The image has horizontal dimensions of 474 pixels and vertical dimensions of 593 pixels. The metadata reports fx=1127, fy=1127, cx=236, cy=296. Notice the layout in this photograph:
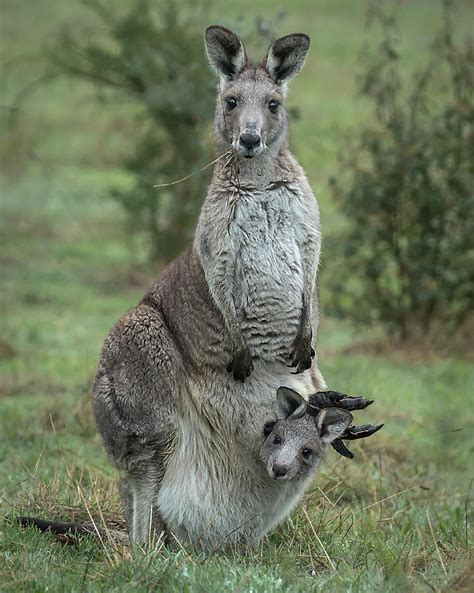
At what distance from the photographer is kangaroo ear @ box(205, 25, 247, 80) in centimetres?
549

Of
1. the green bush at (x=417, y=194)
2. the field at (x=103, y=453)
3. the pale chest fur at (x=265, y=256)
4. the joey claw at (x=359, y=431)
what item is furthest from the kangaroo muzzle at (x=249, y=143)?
the green bush at (x=417, y=194)

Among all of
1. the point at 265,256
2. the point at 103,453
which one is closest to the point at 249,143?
the point at 265,256

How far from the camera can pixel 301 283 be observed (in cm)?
532

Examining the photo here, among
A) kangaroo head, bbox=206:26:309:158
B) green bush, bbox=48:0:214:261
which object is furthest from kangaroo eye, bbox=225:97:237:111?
green bush, bbox=48:0:214:261

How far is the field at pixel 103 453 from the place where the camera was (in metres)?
4.54

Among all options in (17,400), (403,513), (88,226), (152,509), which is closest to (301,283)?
(152,509)

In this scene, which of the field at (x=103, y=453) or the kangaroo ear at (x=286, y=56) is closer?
the field at (x=103, y=453)

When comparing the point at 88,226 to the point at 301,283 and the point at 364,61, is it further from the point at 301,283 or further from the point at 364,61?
the point at 301,283

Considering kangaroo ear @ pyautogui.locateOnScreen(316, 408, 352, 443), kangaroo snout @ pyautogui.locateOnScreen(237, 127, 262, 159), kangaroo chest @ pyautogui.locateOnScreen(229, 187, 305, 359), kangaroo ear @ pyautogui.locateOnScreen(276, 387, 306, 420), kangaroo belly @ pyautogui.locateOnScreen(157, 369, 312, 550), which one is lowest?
kangaroo belly @ pyautogui.locateOnScreen(157, 369, 312, 550)

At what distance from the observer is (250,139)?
5.18 meters

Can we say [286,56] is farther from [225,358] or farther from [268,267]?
[225,358]

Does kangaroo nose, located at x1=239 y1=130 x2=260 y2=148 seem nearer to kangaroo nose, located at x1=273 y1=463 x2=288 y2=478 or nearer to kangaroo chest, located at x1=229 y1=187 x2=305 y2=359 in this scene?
kangaroo chest, located at x1=229 y1=187 x2=305 y2=359

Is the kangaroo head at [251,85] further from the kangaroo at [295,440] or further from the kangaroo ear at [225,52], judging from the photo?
the kangaroo at [295,440]

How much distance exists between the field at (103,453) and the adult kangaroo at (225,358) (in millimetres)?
306
